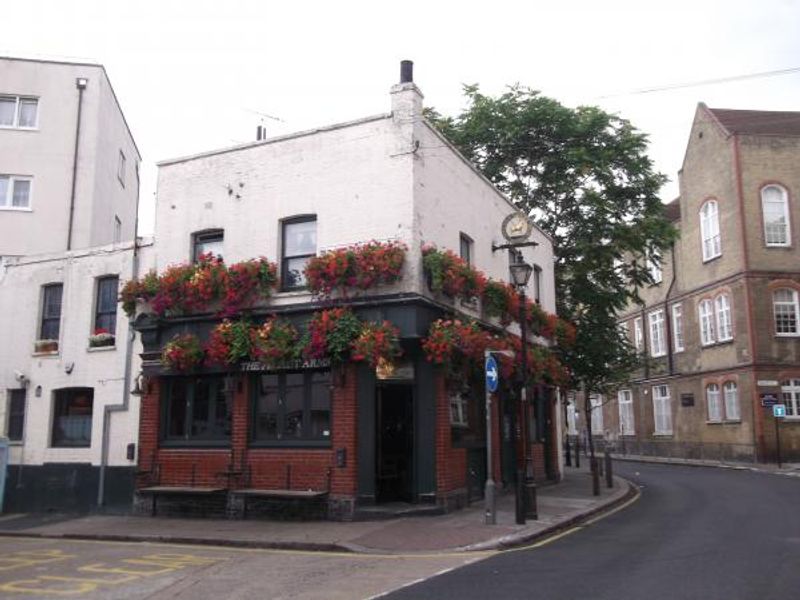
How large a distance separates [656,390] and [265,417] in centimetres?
3188

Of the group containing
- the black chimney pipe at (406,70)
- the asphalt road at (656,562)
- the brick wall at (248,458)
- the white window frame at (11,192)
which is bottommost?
the asphalt road at (656,562)

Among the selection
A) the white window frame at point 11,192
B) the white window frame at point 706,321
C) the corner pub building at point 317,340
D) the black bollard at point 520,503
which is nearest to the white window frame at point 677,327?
the white window frame at point 706,321

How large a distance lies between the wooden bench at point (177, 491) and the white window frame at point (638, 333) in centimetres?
3457

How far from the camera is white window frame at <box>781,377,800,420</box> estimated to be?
32.0m

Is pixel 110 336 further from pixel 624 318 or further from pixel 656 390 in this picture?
pixel 624 318

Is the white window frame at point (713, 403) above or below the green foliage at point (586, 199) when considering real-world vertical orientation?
below

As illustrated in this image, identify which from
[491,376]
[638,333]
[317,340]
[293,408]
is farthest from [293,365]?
[638,333]

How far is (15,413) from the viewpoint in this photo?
18.5 meters

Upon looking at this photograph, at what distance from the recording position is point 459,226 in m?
16.7

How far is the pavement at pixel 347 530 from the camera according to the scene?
1143 cm

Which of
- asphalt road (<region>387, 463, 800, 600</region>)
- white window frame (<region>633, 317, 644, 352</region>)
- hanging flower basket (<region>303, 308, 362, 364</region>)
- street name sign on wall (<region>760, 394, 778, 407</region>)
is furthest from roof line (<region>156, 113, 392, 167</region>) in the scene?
white window frame (<region>633, 317, 644, 352</region>)

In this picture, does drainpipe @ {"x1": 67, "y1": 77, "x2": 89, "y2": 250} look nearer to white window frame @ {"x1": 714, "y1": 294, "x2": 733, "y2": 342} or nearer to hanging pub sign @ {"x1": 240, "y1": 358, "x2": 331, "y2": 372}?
hanging pub sign @ {"x1": 240, "y1": 358, "x2": 331, "y2": 372}

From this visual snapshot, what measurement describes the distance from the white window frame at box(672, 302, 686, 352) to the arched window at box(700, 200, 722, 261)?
13.4ft

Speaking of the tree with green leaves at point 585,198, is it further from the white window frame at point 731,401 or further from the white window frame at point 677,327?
the white window frame at point 677,327
